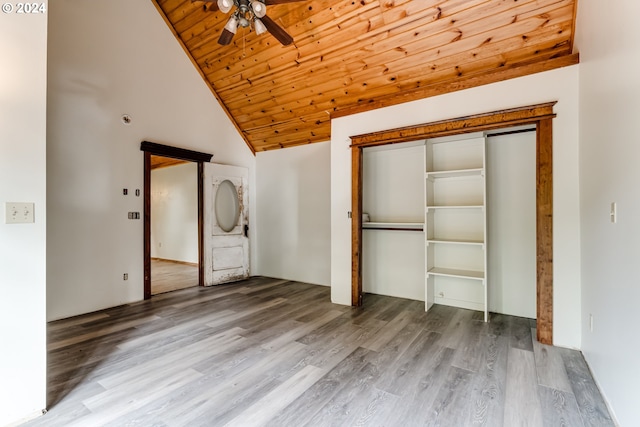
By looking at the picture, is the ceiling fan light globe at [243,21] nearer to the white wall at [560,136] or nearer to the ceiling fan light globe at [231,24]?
the ceiling fan light globe at [231,24]

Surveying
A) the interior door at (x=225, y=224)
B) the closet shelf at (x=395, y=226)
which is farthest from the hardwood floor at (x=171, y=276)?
the closet shelf at (x=395, y=226)

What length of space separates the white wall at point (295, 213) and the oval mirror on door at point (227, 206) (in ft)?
1.99

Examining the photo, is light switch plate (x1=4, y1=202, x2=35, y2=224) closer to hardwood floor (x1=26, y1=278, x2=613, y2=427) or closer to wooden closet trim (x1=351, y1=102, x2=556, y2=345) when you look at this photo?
hardwood floor (x1=26, y1=278, x2=613, y2=427)

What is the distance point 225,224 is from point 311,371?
11.9ft

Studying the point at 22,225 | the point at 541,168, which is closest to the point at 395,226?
the point at 541,168

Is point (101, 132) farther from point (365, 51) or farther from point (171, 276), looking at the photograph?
point (365, 51)

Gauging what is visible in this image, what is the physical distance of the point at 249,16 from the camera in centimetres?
257

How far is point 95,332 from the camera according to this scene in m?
3.01

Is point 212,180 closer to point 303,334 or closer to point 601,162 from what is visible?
point 303,334

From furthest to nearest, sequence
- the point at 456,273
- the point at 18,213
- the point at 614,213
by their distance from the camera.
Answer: the point at 456,273 → the point at 614,213 → the point at 18,213

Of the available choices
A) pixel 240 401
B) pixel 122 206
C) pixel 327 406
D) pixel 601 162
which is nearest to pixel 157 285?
pixel 122 206

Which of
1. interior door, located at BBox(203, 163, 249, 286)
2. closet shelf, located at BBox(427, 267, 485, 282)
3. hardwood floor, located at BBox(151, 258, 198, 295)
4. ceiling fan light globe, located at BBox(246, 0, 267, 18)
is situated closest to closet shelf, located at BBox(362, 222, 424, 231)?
closet shelf, located at BBox(427, 267, 485, 282)

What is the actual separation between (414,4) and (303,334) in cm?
342

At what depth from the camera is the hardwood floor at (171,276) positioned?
4.93 m
